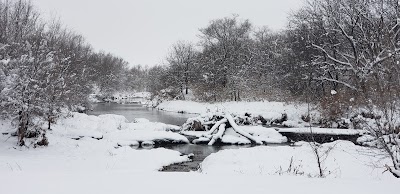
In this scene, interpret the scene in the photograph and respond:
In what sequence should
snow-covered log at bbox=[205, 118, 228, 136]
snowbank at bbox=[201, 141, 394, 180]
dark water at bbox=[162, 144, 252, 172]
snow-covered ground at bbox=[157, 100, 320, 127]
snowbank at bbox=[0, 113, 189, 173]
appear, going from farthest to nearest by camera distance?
snow-covered ground at bbox=[157, 100, 320, 127] < snow-covered log at bbox=[205, 118, 228, 136] < dark water at bbox=[162, 144, 252, 172] < snowbank at bbox=[0, 113, 189, 173] < snowbank at bbox=[201, 141, 394, 180]

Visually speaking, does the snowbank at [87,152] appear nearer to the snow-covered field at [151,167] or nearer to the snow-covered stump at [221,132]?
the snow-covered field at [151,167]

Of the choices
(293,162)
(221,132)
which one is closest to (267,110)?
(221,132)

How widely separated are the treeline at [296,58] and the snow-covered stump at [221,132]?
6.27 m

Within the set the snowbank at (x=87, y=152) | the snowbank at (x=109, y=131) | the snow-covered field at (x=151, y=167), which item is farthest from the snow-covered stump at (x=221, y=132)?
the snow-covered field at (x=151, y=167)

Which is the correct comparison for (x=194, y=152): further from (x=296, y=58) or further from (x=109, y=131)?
(x=296, y=58)

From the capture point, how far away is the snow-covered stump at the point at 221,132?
806 inches

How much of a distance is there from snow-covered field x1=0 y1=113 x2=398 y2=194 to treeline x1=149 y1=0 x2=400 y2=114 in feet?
18.9

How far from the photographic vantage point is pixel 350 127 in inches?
958

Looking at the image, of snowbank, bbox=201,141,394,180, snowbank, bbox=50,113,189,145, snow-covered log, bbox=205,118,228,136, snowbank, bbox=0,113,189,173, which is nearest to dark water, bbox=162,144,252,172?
snowbank, bbox=0,113,189,173

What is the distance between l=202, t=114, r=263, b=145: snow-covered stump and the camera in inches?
806

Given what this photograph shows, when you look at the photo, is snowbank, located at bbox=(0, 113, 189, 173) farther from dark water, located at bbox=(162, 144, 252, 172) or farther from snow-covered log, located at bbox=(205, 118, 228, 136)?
snow-covered log, located at bbox=(205, 118, 228, 136)

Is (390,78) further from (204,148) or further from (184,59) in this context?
(184,59)

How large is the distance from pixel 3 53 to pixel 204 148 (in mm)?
10683

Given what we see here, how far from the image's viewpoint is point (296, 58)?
114 ft
